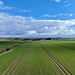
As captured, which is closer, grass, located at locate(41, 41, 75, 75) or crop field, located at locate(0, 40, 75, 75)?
crop field, located at locate(0, 40, 75, 75)

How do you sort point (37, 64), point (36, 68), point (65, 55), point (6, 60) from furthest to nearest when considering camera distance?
point (65, 55), point (6, 60), point (37, 64), point (36, 68)

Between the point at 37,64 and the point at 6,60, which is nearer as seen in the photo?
the point at 37,64

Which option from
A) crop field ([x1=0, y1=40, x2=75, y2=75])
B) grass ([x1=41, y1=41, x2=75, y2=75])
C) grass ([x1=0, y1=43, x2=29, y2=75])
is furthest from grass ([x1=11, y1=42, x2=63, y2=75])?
grass ([x1=41, y1=41, x2=75, y2=75])

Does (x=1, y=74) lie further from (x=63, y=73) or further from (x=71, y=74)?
(x=71, y=74)

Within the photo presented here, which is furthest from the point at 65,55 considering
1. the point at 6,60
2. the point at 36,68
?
the point at 6,60

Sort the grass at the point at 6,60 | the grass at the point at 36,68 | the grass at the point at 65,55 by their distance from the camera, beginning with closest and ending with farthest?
the grass at the point at 36,68 < the grass at the point at 6,60 < the grass at the point at 65,55

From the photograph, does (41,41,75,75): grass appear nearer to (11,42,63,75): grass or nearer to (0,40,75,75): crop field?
(0,40,75,75): crop field

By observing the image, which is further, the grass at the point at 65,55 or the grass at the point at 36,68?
the grass at the point at 65,55

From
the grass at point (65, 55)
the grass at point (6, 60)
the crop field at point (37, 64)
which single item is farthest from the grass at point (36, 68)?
the grass at point (65, 55)

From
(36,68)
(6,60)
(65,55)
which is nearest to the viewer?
(36,68)

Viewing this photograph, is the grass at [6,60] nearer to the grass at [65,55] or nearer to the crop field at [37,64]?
the crop field at [37,64]

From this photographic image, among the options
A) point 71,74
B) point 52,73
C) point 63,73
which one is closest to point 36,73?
point 52,73

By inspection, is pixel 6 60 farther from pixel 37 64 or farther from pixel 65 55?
pixel 65 55

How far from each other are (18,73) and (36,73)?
146 cm
